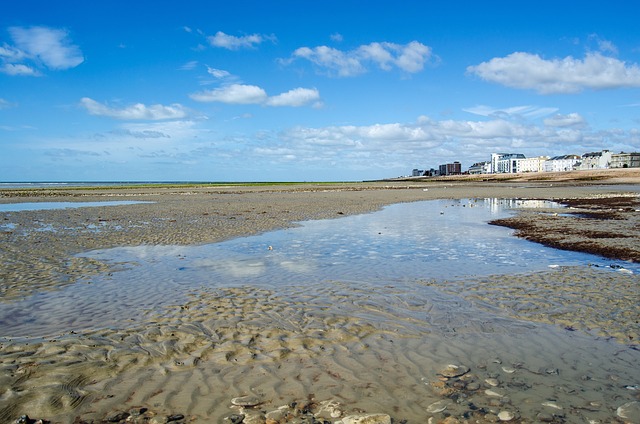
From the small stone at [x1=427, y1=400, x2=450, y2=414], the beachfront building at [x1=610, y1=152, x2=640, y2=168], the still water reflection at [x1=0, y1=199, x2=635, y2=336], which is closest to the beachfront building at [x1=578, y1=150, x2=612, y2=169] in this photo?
the beachfront building at [x1=610, y1=152, x2=640, y2=168]

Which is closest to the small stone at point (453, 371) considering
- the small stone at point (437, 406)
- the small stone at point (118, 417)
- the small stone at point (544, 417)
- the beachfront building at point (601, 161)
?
the small stone at point (437, 406)

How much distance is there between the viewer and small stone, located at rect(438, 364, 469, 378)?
5598 mm

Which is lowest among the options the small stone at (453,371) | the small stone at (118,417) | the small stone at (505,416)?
the small stone at (453,371)

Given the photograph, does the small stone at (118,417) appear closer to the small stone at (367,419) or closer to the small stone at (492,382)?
the small stone at (367,419)

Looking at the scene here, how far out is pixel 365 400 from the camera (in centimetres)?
500

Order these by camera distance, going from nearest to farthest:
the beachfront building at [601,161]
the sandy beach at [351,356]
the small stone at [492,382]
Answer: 1. the sandy beach at [351,356]
2. the small stone at [492,382]
3. the beachfront building at [601,161]

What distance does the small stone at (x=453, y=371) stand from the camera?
5.60 metres

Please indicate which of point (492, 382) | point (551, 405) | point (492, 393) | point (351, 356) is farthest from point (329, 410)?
point (551, 405)

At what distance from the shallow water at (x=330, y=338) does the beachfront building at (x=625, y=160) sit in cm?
21493

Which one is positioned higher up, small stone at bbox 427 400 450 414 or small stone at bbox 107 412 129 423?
small stone at bbox 107 412 129 423

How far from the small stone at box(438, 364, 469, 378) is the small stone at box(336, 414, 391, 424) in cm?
138

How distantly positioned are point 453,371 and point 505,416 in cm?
116

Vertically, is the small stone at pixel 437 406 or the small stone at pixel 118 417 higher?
the small stone at pixel 118 417

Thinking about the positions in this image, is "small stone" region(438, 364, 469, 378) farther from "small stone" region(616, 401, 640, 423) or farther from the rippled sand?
"small stone" region(616, 401, 640, 423)
